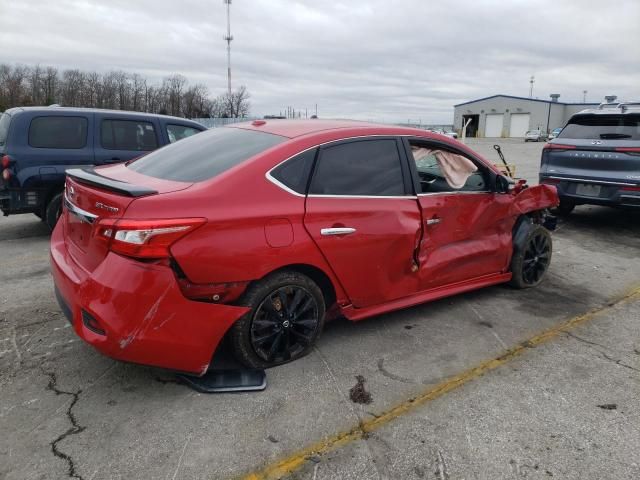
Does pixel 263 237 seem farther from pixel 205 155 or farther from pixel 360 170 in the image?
pixel 360 170

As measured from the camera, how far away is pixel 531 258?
4.96 m

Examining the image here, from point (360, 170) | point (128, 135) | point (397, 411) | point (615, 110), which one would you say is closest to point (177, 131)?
point (128, 135)

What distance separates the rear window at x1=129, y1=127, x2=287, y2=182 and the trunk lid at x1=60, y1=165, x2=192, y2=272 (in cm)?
14

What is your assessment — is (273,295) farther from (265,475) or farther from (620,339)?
(620,339)

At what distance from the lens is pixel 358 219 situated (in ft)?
11.1

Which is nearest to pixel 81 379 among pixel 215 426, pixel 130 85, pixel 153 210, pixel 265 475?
pixel 215 426

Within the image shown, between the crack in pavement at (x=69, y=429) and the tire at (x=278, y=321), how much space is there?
0.93 m

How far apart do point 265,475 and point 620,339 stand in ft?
10.1

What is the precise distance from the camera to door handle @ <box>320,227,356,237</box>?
3.21m

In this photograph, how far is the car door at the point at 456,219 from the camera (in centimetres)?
392

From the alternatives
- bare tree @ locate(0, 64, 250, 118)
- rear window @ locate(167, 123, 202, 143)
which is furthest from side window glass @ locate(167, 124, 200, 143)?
bare tree @ locate(0, 64, 250, 118)

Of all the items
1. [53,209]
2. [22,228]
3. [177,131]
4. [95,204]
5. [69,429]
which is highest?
[177,131]

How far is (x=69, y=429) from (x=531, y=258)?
13.9ft

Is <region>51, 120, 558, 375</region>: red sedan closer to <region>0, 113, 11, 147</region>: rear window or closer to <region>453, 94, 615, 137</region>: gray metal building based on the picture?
<region>0, 113, 11, 147</region>: rear window
